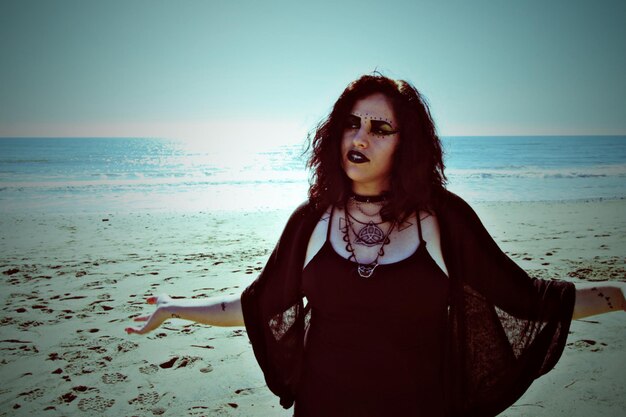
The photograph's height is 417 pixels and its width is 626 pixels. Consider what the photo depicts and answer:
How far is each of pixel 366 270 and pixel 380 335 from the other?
0.29 meters

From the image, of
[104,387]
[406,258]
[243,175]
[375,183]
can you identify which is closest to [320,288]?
[406,258]

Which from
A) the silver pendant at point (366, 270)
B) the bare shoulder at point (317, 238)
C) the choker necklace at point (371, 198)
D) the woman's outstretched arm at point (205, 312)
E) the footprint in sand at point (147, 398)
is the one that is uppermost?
the choker necklace at point (371, 198)

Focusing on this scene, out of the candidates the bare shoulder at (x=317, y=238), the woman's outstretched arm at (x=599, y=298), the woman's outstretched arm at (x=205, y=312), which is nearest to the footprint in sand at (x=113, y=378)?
the woman's outstretched arm at (x=205, y=312)

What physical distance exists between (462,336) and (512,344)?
0.25 m

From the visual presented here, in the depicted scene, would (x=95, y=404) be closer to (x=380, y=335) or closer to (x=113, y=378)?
(x=113, y=378)

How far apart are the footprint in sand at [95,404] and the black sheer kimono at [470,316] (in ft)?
6.57

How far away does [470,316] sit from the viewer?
6.50 ft

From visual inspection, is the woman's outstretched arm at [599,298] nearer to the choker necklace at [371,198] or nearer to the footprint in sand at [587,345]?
the choker necklace at [371,198]

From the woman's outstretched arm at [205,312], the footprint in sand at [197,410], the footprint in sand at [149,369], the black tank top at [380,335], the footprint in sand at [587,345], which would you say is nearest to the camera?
the black tank top at [380,335]

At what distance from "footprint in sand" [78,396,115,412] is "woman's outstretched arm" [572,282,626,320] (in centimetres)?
354

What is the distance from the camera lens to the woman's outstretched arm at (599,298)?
1785 mm

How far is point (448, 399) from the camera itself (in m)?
1.95

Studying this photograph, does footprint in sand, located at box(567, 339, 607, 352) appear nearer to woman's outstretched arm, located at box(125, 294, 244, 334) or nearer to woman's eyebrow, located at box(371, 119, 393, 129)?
woman's eyebrow, located at box(371, 119, 393, 129)

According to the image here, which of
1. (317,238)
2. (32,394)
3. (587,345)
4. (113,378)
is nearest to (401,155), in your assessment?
(317,238)
